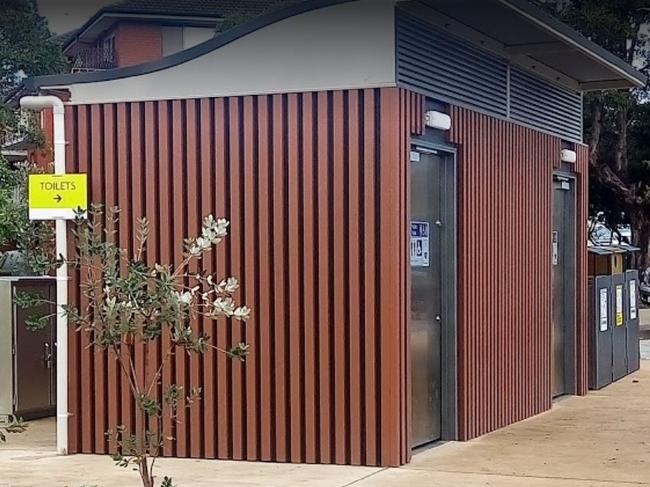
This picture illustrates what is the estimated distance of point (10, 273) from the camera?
1370 cm

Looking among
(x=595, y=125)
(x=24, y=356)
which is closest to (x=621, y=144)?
(x=595, y=125)

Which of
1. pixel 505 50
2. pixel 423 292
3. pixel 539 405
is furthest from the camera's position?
pixel 539 405

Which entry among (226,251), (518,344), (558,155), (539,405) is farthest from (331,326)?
(558,155)

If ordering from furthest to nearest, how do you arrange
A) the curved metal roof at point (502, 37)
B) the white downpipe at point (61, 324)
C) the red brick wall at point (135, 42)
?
the red brick wall at point (135, 42), the white downpipe at point (61, 324), the curved metal roof at point (502, 37)

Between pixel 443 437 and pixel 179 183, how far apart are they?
317 centimetres

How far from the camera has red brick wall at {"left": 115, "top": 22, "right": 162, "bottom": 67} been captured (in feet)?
133

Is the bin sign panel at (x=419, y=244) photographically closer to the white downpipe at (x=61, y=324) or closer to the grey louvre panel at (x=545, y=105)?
the grey louvre panel at (x=545, y=105)

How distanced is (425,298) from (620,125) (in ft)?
92.6

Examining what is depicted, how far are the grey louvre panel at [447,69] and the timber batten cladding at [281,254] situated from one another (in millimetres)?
293

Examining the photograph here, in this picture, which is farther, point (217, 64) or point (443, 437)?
point (443, 437)

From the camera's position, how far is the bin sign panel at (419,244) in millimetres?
10172

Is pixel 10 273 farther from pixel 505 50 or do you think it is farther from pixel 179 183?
pixel 505 50

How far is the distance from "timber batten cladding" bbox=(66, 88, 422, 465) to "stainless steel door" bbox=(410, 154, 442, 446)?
730mm

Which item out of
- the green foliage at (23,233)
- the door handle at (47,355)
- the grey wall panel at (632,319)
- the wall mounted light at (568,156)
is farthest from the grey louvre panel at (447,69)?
the grey wall panel at (632,319)
